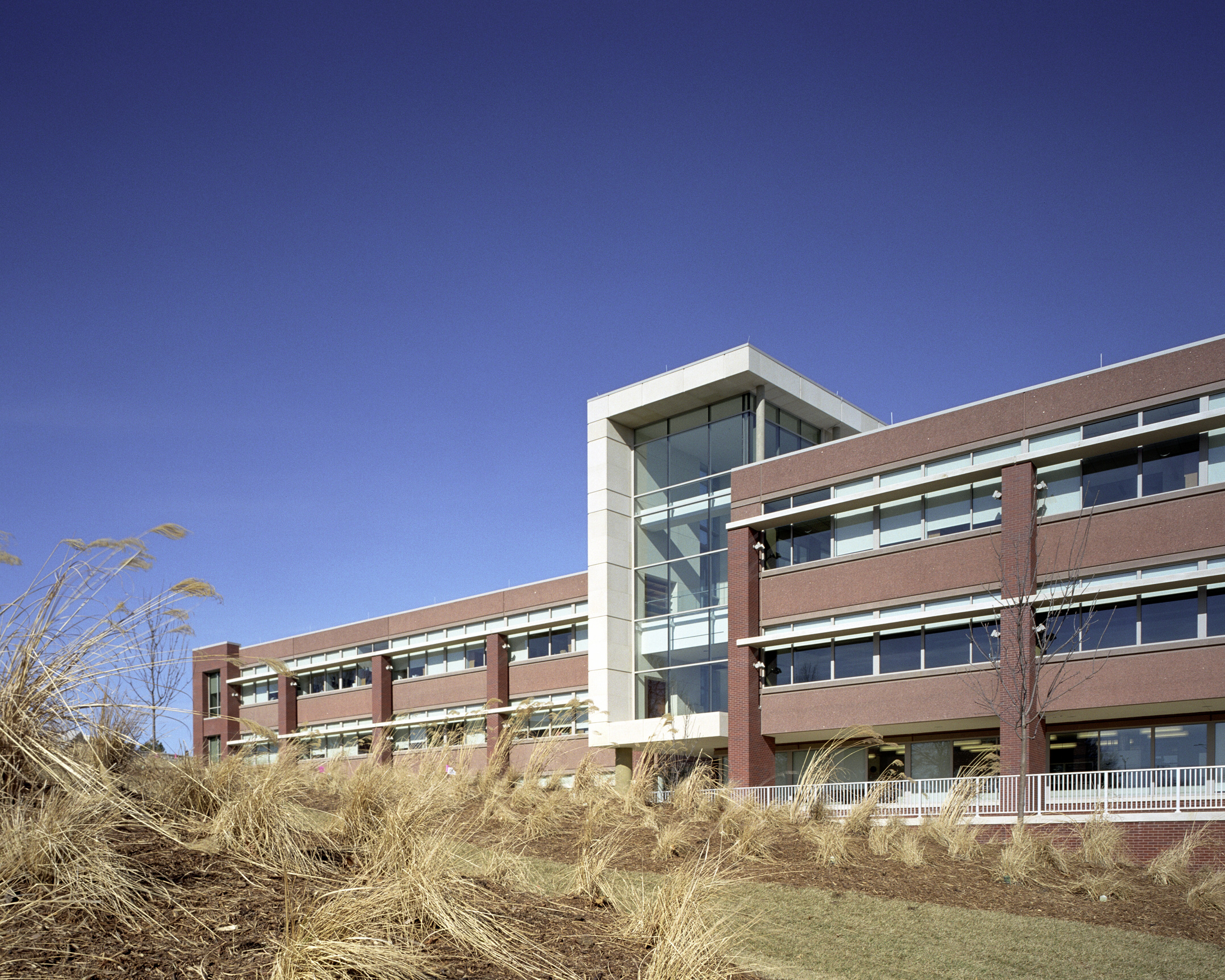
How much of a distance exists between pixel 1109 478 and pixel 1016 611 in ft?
12.2

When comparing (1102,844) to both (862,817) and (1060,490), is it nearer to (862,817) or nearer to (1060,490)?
(862,817)

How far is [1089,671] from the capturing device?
23656mm

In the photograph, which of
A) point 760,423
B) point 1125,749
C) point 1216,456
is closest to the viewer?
point 1216,456

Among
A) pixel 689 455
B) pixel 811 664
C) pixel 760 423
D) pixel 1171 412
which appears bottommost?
pixel 811 664

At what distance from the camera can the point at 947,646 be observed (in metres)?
Result: 26.1

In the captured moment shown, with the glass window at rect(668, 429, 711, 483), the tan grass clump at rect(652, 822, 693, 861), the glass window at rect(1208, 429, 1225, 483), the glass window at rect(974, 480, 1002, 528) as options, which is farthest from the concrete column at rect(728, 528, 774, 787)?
the tan grass clump at rect(652, 822, 693, 861)

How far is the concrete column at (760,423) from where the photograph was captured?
31844 mm

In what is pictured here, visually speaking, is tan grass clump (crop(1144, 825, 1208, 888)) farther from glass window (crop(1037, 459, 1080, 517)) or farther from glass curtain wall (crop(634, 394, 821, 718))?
glass curtain wall (crop(634, 394, 821, 718))

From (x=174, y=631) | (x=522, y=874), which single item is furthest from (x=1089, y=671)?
(x=174, y=631)

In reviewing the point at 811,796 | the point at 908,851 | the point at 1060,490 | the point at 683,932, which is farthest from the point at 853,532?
the point at 683,932

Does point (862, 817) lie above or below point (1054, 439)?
below

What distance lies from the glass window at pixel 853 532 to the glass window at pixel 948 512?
1721mm

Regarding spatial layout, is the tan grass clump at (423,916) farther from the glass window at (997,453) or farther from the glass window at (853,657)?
the glass window at (853,657)

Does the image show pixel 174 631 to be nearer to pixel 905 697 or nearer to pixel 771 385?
pixel 905 697
